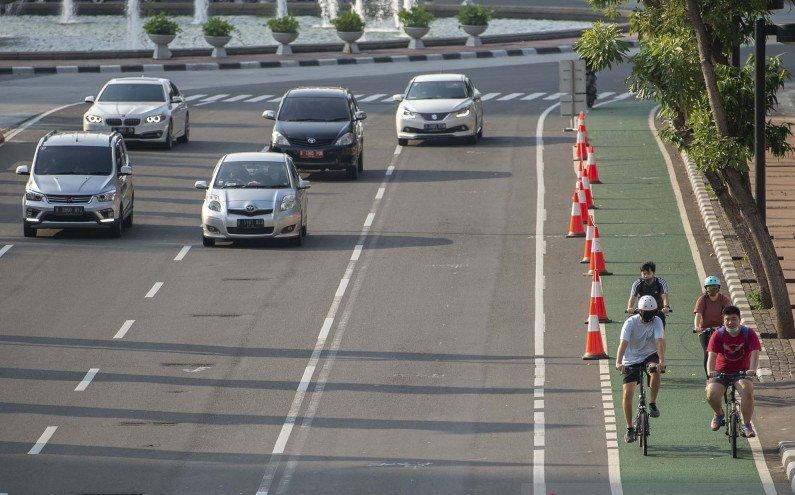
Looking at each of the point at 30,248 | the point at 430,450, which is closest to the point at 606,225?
the point at 30,248

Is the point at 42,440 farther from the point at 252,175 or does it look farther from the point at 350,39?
the point at 350,39

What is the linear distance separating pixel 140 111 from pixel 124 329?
53.9 ft

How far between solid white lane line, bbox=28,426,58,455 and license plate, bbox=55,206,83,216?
11144mm

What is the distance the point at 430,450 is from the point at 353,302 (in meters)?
7.26

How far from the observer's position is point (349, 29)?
60469 mm

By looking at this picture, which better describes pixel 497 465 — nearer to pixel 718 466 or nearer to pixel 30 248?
pixel 718 466

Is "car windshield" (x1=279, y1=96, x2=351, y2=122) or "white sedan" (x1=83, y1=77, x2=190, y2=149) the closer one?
"car windshield" (x1=279, y1=96, x2=351, y2=122)

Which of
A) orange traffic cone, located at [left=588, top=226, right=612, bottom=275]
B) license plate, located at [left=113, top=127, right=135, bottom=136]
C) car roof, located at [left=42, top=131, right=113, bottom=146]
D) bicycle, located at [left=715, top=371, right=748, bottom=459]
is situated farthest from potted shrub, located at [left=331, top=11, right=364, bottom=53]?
bicycle, located at [left=715, top=371, right=748, bottom=459]

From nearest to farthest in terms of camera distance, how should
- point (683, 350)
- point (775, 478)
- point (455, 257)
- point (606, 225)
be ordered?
point (775, 478), point (683, 350), point (455, 257), point (606, 225)

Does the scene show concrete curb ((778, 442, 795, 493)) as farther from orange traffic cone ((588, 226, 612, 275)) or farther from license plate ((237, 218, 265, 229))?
license plate ((237, 218, 265, 229))

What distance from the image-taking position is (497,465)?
56.7ft

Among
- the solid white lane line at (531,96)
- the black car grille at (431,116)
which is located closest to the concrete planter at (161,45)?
the solid white lane line at (531,96)

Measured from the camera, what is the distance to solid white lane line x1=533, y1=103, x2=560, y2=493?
677 inches

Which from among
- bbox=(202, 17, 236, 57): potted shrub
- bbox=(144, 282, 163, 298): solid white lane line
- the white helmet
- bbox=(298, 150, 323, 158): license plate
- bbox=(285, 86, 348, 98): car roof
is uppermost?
bbox=(202, 17, 236, 57): potted shrub
